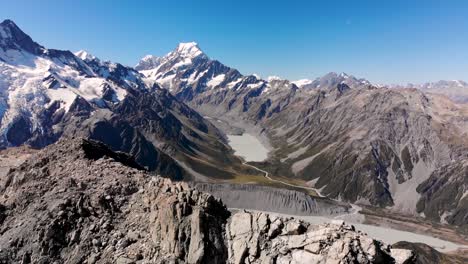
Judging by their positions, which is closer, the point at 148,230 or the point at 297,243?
the point at 297,243

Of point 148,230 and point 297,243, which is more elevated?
point 297,243

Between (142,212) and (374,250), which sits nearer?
(374,250)

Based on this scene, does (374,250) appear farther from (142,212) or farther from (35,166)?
(35,166)

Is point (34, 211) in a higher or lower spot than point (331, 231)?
lower

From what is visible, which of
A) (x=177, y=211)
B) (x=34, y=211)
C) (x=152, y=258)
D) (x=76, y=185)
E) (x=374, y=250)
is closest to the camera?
(x=374, y=250)

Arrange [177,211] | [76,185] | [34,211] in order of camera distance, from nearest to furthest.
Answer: [177,211] < [34,211] < [76,185]

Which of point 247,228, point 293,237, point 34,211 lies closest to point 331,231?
point 293,237

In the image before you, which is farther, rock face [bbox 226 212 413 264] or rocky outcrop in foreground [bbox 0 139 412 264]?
rocky outcrop in foreground [bbox 0 139 412 264]

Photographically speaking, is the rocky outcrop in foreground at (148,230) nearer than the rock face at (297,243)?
No
